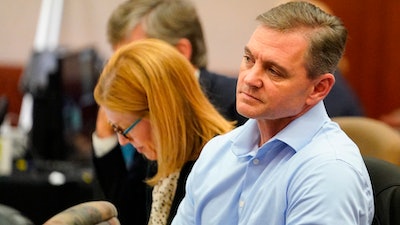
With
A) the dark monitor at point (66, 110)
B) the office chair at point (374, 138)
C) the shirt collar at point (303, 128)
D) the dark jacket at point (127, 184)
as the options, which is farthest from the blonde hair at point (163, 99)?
the dark monitor at point (66, 110)

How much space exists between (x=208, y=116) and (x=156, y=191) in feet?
0.81

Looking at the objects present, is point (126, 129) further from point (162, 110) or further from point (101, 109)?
point (101, 109)

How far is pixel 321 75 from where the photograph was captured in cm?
163

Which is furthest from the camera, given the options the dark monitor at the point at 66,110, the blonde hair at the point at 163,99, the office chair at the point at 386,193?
the dark monitor at the point at 66,110

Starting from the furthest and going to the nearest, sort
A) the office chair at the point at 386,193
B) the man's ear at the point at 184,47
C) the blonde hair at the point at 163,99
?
the man's ear at the point at 184,47 → the blonde hair at the point at 163,99 → the office chair at the point at 386,193

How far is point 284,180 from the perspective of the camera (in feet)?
5.33

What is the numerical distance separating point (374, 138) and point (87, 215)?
4.61 feet

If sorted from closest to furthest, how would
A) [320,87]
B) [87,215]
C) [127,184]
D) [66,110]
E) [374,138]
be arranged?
1. [87,215]
2. [320,87]
3. [127,184]
4. [374,138]
5. [66,110]

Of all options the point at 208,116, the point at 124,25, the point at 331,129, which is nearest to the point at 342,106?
the point at 124,25

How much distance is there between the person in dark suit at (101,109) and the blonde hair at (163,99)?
76 millimetres

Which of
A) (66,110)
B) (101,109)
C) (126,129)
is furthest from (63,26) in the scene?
(126,129)

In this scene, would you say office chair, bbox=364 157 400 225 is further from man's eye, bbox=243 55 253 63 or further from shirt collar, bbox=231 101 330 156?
man's eye, bbox=243 55 253 63

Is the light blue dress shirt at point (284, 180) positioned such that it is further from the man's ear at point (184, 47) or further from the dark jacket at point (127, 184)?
the man's ear at point (184, 47)

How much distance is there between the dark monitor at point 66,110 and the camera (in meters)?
3.84
